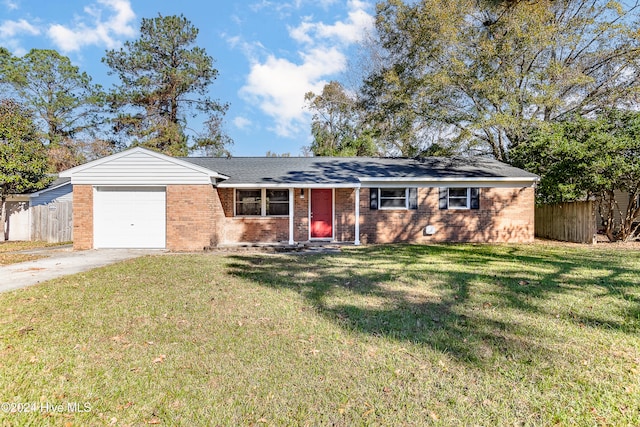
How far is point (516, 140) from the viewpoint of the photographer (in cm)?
1741

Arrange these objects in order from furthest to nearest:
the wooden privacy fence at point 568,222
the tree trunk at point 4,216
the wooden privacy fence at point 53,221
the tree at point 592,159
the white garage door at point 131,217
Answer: the tree trunk at point 4,216 → the wooden privacy fence at point 53,221 → the wooden privacy fence at point 568,222 → the white garage door at point 131,217 → the tree at point 592,159

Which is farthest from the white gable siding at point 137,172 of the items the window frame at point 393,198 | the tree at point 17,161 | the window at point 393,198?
the window at point 393,198

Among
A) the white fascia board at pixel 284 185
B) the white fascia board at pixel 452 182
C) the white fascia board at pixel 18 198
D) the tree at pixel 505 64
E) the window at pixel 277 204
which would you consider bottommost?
the window at pixel 277 204

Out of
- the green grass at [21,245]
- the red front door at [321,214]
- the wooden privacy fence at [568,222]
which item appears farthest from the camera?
the red front door at [321,214]

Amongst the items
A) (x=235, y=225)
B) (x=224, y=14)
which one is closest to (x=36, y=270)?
(x=235, y=225)

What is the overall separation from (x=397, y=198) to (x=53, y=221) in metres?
15.1

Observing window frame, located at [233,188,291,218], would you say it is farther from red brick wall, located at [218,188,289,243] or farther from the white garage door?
the white garage door

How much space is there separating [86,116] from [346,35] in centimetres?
2037

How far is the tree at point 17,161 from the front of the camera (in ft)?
48.9

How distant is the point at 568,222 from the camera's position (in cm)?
1423

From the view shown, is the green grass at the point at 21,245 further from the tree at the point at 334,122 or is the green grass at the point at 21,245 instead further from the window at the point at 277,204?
the tree at the point at 334,122

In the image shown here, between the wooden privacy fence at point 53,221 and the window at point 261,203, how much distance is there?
8273 millimetres

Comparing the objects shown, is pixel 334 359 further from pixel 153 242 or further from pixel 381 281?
pixel 153 242

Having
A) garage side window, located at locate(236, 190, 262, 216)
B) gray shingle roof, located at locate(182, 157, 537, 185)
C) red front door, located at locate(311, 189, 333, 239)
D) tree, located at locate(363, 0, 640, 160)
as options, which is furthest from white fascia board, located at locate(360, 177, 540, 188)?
garage side window, located at locate(236, 190, 262, 216)
